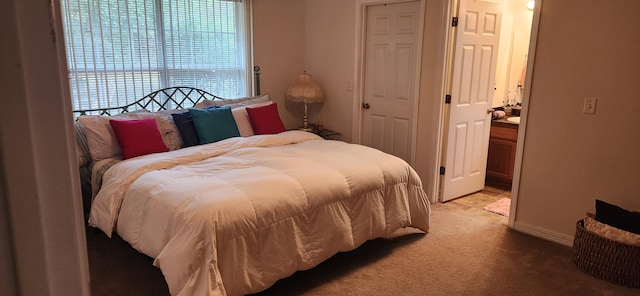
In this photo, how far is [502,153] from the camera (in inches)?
188

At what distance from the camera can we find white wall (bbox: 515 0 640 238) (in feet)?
9.79

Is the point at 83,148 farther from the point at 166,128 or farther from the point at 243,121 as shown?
the point at 243,121

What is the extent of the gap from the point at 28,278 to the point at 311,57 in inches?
194

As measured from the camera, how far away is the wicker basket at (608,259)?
108 inches

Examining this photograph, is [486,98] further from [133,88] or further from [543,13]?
[133,88]

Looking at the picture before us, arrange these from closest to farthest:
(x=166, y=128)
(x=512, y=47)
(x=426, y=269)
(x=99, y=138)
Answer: (x=426, y=269), (x=99, y=138), (x=166, y=128), (x=512, y=47)

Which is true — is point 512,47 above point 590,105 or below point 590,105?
above

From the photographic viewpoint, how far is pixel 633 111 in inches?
117

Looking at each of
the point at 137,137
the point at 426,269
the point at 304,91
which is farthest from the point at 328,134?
the point at 426,269

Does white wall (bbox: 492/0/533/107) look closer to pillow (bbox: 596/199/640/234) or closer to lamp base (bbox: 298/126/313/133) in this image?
lamp base (bbox: 298/126/313/133)

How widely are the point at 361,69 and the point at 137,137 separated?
7.80ft

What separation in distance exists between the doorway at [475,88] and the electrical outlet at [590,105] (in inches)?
44.4

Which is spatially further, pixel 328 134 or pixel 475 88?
pixel 328 134

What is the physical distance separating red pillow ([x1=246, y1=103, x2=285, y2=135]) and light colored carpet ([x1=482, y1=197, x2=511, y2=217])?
2.15 meters
